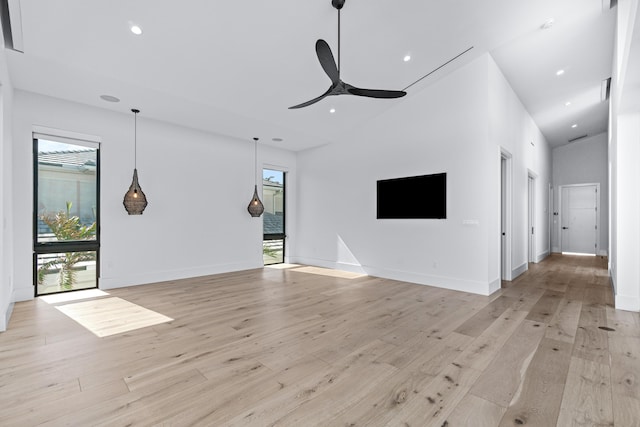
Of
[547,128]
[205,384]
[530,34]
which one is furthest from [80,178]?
[547,128]

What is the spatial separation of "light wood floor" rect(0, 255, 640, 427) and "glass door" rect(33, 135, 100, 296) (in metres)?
0.81

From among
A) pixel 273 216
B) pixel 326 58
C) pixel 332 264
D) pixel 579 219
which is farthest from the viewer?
pixel 579 219

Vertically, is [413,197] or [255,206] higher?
[413,197]

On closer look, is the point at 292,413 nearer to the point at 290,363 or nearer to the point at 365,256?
the point at 290,363

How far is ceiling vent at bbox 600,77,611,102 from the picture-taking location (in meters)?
5.60

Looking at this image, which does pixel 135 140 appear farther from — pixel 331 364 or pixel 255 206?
pixel 331 364

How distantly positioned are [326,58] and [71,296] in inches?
187

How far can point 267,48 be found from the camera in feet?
12.4

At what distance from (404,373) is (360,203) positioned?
427 cm

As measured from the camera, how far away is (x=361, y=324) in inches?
129

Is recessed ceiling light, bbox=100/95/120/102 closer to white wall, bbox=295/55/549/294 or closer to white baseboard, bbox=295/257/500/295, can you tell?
white wall, bbox=295/55/549/294

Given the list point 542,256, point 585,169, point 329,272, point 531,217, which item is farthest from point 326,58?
point 585,169

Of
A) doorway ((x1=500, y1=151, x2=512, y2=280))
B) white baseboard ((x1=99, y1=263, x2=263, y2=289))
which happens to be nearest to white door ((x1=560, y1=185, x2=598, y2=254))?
doorway ((x1=500, y1=151, x2=512, y2=280))

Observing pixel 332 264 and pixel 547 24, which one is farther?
pixel 332 264
